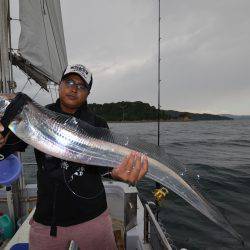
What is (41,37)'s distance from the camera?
853 centimetres

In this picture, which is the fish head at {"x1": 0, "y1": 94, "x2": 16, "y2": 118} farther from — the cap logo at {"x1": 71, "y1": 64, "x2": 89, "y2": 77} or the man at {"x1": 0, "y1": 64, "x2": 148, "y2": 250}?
the cap logo at {"x1": 71, "y1": 64, "x2": 89, "y2": 77}

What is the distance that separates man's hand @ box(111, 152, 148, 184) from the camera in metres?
3.54

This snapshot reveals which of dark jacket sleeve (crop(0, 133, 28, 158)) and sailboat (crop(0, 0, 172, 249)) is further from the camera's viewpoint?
sailboat (crop(0, 0, 172, 249))

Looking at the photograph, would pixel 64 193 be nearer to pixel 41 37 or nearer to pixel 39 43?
pixel 39 43

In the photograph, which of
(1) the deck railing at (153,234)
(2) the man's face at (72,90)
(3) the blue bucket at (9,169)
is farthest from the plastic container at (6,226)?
(2) the man's face at (72,90)

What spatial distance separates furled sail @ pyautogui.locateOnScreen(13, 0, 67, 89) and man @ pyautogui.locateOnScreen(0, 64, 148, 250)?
3.99 meters

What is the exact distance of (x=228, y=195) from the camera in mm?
14242

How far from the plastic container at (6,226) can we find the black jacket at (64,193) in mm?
3266

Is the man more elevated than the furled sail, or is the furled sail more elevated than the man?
the furled sail

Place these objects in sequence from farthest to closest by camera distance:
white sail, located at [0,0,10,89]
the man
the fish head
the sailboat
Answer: white sail, located at [0,0,10,89] → the sailboat → the man → the fish head

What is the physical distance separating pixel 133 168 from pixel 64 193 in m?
0.94

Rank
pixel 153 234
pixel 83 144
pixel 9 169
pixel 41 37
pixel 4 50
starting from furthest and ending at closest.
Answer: pixel 41 37, pixel 4 50, pixel 153 234, pixel 9 169, pixel 83 144

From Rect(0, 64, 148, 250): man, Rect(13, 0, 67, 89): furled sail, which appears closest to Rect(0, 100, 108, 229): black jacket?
Rect(0, 64, 148, 250): man

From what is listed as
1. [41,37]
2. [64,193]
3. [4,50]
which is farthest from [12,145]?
[41,37]
